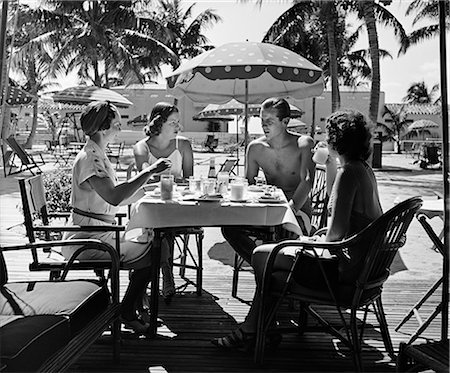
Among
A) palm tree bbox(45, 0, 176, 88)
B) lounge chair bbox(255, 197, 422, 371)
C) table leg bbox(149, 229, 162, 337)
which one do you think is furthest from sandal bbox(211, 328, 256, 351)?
palm tree bbox(45, 0, 176, 88)

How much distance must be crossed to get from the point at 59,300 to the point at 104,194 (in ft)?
2.87

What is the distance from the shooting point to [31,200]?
3400 mm

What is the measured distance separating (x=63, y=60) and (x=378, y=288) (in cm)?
2260

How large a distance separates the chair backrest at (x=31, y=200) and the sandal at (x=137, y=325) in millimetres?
728

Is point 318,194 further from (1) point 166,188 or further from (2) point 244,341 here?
(2) point 244,341

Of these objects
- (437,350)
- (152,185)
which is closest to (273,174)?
(152,185)

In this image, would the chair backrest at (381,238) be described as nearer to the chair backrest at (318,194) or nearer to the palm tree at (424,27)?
the chair backrest at (318,194)

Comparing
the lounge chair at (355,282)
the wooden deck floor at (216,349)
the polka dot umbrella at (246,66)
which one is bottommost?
the wooden deck floor at (216,349)

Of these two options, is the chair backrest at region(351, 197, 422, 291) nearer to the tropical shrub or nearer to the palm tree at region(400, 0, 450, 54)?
the tropical shrub

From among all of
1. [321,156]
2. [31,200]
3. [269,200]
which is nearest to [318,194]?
[321,156]

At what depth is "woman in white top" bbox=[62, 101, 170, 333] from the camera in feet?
10.6

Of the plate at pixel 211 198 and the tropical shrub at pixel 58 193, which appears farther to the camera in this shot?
the tropical shrub at pixel 58 193

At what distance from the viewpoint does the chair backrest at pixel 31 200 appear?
3.23m

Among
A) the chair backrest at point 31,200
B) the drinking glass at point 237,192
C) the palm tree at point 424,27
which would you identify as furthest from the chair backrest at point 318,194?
the palm tree at point 424,27
